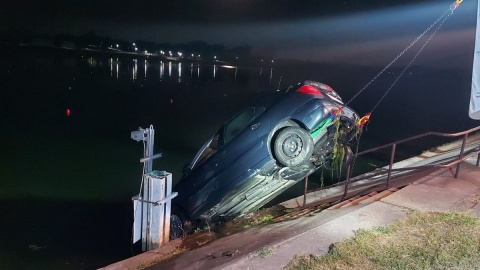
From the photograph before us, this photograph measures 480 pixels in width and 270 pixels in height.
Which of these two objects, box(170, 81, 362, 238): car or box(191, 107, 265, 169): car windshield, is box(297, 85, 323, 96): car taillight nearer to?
box(170, 81, 362, 238): car

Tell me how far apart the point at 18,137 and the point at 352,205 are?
18784 mm

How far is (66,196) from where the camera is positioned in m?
11.8

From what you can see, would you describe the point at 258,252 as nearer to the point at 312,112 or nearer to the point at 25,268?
the point at 312,112

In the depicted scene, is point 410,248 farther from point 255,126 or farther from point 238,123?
point 238,123

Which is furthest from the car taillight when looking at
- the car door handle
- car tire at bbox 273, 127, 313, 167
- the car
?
the car door handle

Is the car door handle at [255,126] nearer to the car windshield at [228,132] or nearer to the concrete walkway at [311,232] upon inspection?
the car windshield at [228,132]

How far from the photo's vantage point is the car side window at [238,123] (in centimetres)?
664

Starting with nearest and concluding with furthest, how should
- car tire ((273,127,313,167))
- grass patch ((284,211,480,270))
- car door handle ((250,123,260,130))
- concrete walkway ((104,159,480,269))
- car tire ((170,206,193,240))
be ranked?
1. grass patch ((284,211,480,270))
2. concrete walkway ((104,159,480,269))
3. car tire ((273,127,313,167))
4. car door handle ((250,123,260,130))
5. car tire ((170,206,193,240))

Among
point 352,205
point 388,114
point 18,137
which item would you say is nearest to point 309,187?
point 352,205

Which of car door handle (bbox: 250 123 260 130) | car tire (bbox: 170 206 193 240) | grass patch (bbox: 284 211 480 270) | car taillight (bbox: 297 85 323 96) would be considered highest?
car taillight (bbox: 297 85 323 96)

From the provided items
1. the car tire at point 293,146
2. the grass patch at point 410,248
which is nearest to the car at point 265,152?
the car tire at point 293,146

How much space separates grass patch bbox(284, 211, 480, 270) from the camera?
4.09 m

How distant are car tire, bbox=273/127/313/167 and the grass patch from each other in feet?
4.84

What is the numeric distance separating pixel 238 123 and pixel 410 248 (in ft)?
10.8
